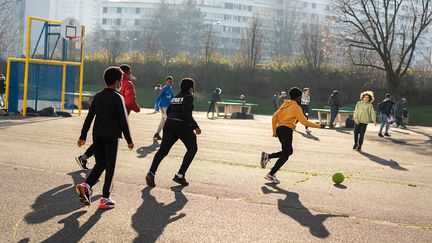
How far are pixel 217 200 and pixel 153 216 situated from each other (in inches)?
56.6

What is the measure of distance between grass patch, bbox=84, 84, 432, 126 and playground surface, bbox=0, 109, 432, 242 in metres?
27.7

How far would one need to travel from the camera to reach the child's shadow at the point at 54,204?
277 inches

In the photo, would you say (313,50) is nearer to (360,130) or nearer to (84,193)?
(360,130)

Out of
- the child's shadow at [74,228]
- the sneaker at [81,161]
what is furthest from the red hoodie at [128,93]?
the child's shadow at [74,228]

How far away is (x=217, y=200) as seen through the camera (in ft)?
28.1

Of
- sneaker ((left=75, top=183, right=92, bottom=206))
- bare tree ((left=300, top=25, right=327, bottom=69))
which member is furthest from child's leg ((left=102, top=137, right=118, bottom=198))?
bare tree ((left=300, top=25, right=327, bottom=69))

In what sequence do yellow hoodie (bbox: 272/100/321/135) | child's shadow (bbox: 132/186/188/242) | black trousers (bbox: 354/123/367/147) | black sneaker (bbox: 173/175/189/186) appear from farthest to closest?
black trousers (bbox: 354/123/367/147)
yellow hoodie (bbox: 272/100/321/135)
black sneaker (bbox: 173/175/189/186)
child's shadow (bbox: 132/186/188/242)

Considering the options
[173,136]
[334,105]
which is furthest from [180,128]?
[334,105]

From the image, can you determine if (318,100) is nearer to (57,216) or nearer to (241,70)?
(241,70)

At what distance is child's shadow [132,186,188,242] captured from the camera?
6.52 meters

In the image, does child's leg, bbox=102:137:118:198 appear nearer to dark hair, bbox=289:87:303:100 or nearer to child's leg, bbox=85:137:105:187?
child's leg, bbox=85:137:105:187

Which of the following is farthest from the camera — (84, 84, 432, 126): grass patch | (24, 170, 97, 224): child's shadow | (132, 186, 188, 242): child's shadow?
(84, 84, 432, 126): grass patch

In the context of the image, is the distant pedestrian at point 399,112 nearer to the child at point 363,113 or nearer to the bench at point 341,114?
the bench at point 341,114

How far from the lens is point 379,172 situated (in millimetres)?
12945
